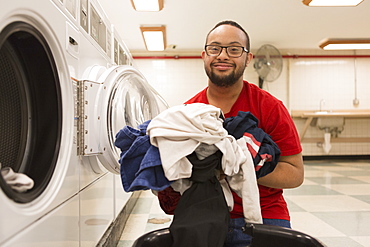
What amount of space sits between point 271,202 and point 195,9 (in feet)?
12.1

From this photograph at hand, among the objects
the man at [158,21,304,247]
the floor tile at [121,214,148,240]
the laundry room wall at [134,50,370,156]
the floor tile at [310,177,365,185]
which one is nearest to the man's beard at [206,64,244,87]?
the man at [158,21,304,247]

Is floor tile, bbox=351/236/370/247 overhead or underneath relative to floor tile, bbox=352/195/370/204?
overhead

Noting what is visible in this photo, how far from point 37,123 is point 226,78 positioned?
30.6 inches

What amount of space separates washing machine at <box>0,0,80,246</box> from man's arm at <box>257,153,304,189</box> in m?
0.73

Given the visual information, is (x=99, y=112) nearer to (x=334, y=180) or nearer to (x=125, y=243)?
(x=125, y=243)

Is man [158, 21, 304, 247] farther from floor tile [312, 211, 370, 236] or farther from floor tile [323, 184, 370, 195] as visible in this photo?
floor tile [323, 184, 370, 195]

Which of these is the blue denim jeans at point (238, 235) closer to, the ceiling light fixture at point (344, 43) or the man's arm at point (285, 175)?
the man's arm at point (285, 175)

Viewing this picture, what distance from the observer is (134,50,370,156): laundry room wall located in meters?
7.08

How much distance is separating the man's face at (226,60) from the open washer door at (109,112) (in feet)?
1.55

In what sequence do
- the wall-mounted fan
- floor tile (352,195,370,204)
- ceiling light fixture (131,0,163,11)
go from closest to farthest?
floor tile (352,195,370,204)
ceiling light fixture (131,0,163,11)
the wall-mounted fan

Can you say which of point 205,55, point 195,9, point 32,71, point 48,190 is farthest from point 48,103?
point 195,9

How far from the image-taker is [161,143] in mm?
911

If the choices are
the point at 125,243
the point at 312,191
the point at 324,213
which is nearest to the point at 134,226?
the point at 125,243

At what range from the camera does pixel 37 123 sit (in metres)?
0.99
